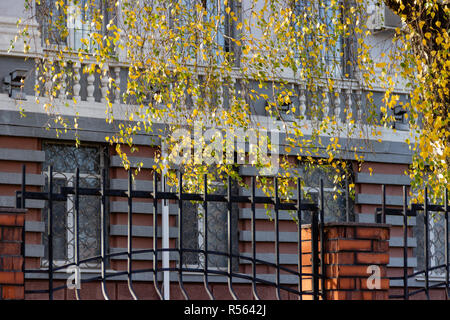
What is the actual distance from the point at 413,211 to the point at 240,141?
25.6 feet

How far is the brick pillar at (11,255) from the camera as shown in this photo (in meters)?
5.99

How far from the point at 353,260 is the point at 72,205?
27.0 feet

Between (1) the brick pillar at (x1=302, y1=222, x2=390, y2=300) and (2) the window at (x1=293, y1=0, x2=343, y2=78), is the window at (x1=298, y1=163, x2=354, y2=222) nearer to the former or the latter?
(2) the window at (x1=293, y1=0, x2=343, y2=78)

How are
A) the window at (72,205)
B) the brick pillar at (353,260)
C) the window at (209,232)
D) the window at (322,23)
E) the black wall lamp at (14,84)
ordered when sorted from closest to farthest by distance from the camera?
the brick pillar at (353,260) < the window at (322,23) < the black wall lamp at (14,84) < the window at (72,205) < the window at (209,232)

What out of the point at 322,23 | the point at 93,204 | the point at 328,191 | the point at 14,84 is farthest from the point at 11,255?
the point at 328,191

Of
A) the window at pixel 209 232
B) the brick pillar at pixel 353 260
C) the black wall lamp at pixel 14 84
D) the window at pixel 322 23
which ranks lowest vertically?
the window at pixel 209 232

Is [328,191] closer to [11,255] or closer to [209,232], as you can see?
[209,232]

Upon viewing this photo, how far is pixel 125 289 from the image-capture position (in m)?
14.8

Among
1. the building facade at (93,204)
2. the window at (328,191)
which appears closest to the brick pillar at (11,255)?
the building facade at (93,204)

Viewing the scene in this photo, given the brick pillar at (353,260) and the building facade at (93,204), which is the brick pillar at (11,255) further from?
the building facade at (93,204)

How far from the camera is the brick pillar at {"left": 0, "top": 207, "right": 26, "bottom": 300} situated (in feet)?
19.6

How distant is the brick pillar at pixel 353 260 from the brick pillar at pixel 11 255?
210cm

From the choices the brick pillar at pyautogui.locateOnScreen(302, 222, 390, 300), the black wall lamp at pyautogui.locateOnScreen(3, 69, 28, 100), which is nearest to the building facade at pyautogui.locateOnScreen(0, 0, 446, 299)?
the black wall lamp at pyautogui.locateOnScreen(3, 69, 28, 100)

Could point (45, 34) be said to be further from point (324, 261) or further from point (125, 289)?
point (324, 261)
